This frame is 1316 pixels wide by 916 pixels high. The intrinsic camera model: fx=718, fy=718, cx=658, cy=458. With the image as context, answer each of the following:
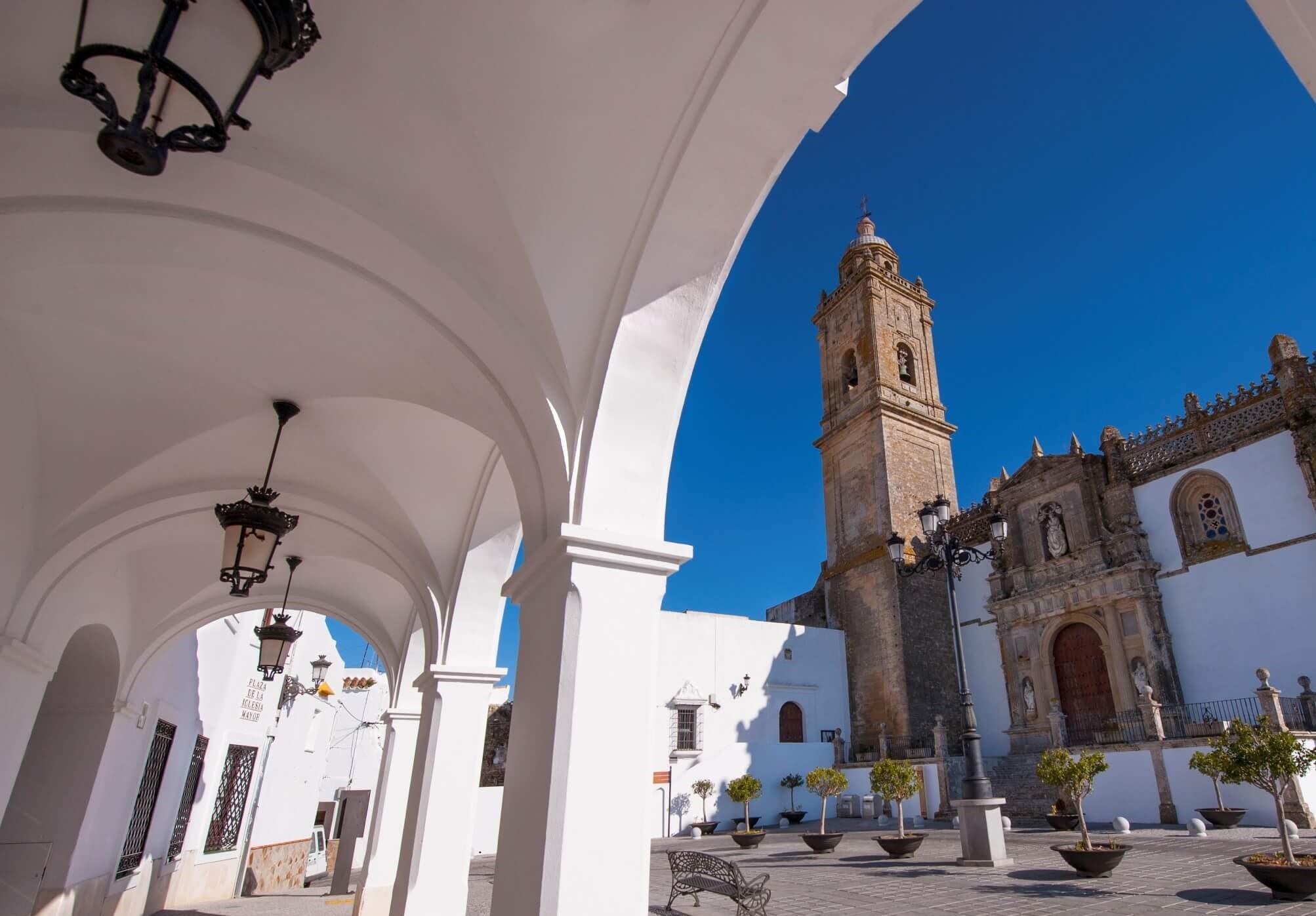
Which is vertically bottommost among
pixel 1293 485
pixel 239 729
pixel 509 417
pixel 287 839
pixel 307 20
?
pixel 287 839

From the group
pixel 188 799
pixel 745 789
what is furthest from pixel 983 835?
pixel 188 799

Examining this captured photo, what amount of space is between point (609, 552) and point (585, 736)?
27.2 inches

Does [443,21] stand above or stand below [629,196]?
above

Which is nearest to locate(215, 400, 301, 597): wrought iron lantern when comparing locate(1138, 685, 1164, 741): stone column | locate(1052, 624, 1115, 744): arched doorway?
locate(1138, 685, 1164, 741): stone column

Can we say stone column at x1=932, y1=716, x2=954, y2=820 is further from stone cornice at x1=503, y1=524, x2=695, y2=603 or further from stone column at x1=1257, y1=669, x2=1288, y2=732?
stone cornice at x1=503, y1=524, x2=695, y2=603

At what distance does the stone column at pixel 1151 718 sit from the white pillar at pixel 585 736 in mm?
14385

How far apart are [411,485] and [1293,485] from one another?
626 inches

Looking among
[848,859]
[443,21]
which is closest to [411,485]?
[443,21]

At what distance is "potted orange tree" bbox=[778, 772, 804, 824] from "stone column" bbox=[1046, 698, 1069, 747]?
6485 mm

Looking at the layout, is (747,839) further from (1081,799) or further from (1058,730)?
(1058,730)

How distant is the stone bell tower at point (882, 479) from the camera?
66.2 ft

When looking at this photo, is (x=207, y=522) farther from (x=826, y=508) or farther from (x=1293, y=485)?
(x=826, y=508)

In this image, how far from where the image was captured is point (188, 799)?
34.0ft

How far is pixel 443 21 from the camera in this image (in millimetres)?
2680
